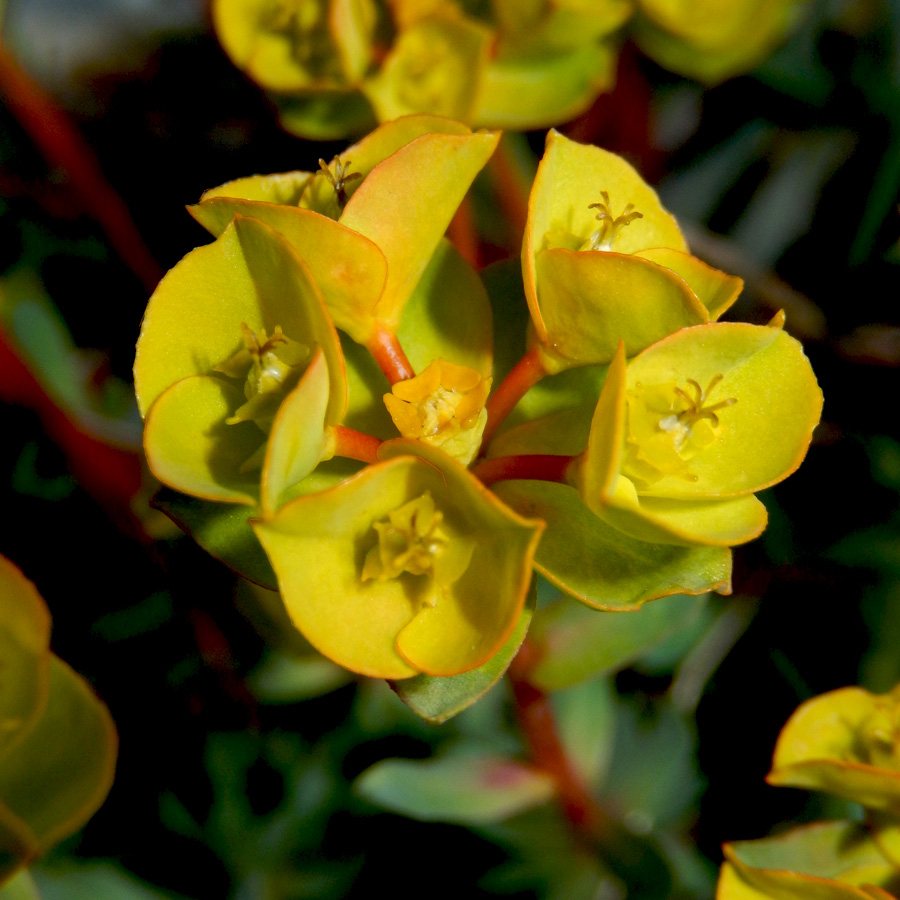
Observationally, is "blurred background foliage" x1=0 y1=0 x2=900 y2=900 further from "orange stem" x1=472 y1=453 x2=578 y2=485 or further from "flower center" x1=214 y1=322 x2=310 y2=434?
"flower center" x1=214 y1=322 x2=310 y2=434

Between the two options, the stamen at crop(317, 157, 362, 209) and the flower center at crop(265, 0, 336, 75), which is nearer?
the stamen at crop(317, 157, 362, 209)

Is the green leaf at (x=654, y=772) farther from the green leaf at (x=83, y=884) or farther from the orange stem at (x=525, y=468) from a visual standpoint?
the orange stem at (x=525, y=468)

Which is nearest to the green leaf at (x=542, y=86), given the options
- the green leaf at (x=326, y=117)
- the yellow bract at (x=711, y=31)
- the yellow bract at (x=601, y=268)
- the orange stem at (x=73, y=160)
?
the yellow bract at (x=711, y=31)

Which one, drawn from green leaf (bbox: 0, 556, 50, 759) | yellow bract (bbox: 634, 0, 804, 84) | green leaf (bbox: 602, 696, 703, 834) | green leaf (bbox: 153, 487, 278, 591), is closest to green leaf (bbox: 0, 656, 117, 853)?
green leaf (bbox: 0, 556, 50, 759)

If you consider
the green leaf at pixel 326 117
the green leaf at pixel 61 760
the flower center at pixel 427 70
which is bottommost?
the green leaf at pixel 61 760

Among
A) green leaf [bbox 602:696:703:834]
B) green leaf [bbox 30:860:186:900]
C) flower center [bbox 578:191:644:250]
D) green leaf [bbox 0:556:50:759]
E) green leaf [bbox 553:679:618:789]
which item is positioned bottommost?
green leaf [bbox 602:696:703:834]

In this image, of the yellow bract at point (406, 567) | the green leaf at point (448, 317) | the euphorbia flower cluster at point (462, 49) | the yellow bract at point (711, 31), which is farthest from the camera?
the yellow bract at point (711, 31)

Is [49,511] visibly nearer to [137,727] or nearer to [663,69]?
[137,727]

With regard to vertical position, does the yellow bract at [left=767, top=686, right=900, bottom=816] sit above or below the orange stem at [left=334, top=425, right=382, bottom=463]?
below
